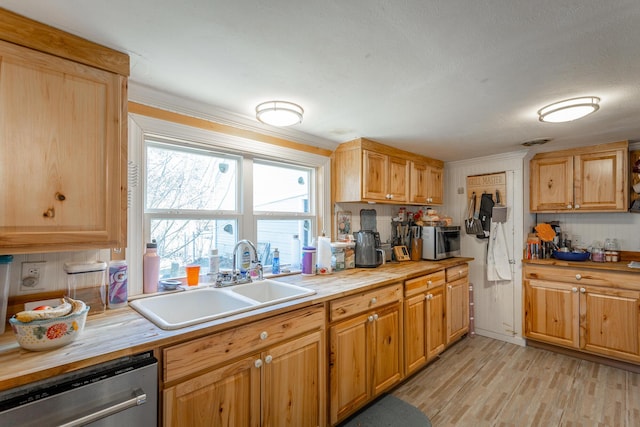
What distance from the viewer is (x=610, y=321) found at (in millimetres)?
2754

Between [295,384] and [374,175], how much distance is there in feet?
5.99

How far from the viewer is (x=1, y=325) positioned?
126 cm

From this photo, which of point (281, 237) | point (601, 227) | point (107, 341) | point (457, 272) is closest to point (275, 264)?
point (281, 237)

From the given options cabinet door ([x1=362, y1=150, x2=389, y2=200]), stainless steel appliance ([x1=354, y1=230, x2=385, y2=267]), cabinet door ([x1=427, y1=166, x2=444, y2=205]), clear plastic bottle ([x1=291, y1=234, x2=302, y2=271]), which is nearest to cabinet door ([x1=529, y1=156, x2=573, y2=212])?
cabinet door ([x1=427, y1=166, x2=444, y2=205])

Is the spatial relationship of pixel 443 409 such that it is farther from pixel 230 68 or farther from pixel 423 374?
pixel 230 68

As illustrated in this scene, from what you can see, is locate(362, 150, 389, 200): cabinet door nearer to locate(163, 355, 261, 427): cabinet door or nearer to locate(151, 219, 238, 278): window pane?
locate(151, 219, 238, 278): window pane

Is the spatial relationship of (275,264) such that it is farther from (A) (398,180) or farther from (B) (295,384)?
(A) (398,180)

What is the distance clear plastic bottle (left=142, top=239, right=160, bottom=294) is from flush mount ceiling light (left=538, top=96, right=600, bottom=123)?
2683 millimetres

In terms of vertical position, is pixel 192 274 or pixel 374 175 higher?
pixel 374 175

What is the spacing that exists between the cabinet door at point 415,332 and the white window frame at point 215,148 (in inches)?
39.6

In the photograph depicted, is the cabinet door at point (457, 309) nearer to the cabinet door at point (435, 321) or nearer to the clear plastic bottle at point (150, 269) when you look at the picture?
the cabinet door at point (435, 321)

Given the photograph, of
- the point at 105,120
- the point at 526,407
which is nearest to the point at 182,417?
the point at 105,120

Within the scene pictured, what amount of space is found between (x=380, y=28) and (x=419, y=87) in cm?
62

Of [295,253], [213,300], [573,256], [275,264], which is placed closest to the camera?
[213,300]
